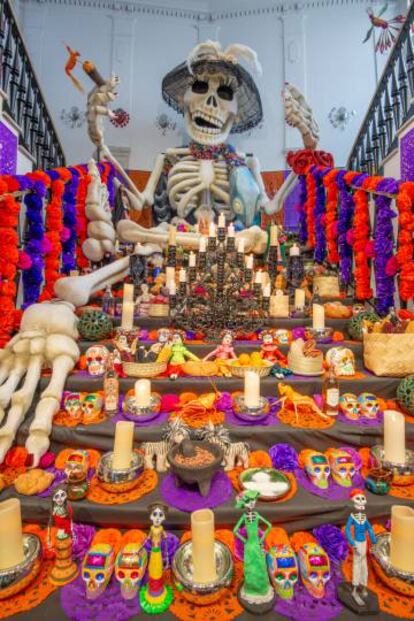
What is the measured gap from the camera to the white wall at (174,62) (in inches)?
275

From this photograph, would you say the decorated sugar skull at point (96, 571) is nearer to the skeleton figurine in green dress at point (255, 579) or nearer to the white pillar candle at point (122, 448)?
the white pillar candle at point (122, 448)

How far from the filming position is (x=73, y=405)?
203cm

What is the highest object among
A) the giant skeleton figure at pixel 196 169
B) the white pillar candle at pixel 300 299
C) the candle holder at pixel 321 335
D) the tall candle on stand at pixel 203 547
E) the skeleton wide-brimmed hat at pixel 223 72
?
the skeleton wide-brimmed hat at pixel 223 72

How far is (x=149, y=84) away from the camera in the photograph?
7.21 meters

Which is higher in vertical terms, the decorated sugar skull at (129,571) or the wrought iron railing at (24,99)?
the wrought iron railing at (24,99)

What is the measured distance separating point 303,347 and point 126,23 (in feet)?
26.0

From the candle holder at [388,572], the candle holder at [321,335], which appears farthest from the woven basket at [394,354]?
the candle holder at [388,572]

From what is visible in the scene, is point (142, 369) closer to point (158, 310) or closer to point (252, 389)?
point (252, 389)

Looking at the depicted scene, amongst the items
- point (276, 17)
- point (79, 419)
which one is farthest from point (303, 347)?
point (276, 17)

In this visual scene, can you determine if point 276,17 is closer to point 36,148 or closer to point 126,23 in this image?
point 126,23

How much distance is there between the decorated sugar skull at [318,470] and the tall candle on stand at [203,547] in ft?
2.10

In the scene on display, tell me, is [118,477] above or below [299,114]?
below

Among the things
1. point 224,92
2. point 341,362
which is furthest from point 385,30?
point 341,362

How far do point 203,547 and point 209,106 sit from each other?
18.6 feet
